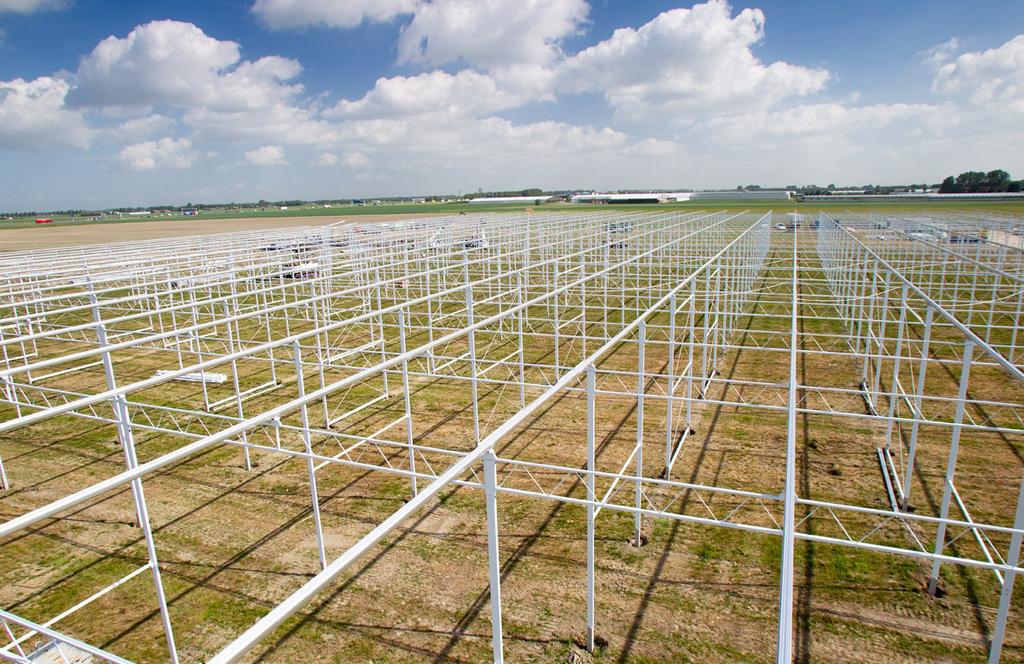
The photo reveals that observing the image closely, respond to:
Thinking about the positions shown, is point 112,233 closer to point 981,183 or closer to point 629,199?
point 629,199

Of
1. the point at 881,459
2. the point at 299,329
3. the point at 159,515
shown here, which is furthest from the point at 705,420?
the point at 299,329

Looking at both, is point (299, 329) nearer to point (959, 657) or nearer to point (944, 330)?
point (959, 657)

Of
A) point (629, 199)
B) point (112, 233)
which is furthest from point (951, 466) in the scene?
point (629, 199)

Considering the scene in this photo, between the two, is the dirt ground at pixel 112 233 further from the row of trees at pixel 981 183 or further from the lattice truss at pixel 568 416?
the row of trees at pixel 981 183

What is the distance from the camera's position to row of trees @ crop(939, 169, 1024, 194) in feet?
426

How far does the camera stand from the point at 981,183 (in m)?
140

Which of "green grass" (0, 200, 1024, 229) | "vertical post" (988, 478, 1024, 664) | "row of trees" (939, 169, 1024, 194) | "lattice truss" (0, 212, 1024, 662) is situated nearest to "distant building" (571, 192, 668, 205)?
"green grass" (0, 200, 1024, 229)

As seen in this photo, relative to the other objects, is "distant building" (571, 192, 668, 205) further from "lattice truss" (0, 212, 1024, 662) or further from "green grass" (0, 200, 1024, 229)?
"lattice truss" (0, 212, 1024, 662)

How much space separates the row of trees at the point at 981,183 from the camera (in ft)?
426

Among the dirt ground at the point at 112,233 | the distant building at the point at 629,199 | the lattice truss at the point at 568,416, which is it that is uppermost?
the distant building at the point at 629,199

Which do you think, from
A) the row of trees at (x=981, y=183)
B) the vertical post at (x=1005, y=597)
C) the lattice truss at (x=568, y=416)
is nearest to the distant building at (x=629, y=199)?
the row of trees at (x=981, y=183)

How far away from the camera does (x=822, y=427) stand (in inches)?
542

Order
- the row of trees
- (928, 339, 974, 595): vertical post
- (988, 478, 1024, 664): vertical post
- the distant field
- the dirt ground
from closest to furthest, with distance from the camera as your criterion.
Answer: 1. (988, 478, 1024, 664): vertical post
2. (928, 339, 974, 595): vertical post
3. the dirt ground
4. the distant field
5. the row of trees

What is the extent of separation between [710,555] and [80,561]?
9892 mm
